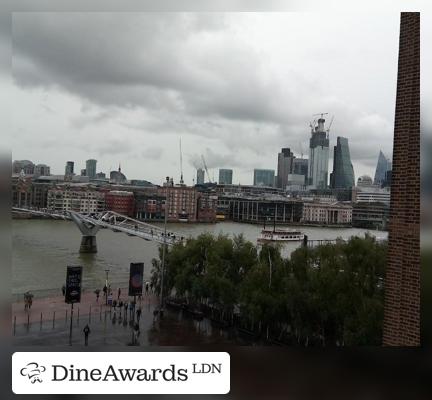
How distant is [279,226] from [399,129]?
2357 cm

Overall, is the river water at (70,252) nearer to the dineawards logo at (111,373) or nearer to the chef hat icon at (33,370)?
the dineawards logo at (111,373)

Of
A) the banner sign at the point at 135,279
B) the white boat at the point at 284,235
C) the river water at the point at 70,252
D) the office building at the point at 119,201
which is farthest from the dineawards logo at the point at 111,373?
the office building at the point at 119,201

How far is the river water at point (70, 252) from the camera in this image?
15039 mm

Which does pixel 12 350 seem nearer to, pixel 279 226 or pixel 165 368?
pixel 165 368

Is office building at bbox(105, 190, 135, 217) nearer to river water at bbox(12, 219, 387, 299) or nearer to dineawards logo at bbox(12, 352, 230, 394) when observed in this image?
river water at bbox(12, 219, 387, 299)

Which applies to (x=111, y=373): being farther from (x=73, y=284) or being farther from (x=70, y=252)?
(x=70, y=252)

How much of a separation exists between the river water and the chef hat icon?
888 centimetres

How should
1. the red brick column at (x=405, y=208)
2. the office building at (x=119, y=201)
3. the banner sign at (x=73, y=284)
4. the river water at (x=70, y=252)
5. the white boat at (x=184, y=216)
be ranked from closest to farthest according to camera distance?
the red brick column at (x=405, y=208) → the banner sign at (x=73, y=284) → the river water at (x=70, y=252) → the office building at (x=119, y=201) → the white boat at (x=184, y=216)

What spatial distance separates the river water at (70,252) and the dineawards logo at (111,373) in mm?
8197

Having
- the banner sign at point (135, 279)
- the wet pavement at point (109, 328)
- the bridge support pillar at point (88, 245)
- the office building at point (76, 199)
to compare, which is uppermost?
the office building at point (76, 199)

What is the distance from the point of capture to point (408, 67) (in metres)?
4.34

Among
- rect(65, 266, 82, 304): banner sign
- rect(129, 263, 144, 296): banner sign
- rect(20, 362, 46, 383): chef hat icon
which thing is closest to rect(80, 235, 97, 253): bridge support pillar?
rect(129, 263, 144, 296): banner sign

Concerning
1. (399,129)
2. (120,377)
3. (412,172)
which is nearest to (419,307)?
(412,172)

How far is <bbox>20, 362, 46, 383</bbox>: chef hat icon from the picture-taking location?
393 centimetres
